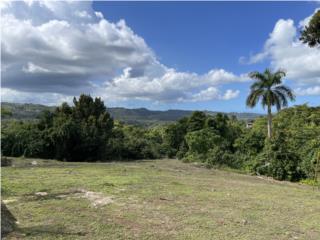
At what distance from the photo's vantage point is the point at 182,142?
120ft

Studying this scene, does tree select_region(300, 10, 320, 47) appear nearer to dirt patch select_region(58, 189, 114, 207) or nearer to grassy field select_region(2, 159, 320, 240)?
grassy field select_region(2, 159, 320, 240)

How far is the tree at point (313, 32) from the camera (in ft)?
36.2

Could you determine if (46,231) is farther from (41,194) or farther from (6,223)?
(41,194)

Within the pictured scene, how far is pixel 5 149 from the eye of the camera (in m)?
25.9

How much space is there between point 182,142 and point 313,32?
2603 centimetres

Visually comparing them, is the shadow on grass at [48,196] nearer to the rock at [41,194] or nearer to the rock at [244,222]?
the rock at [41,194]

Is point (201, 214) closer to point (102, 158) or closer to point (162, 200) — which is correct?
point (162, 200)

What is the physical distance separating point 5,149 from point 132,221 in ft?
74.6

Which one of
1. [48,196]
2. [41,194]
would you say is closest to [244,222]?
[48,196]

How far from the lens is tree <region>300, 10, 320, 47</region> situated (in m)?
11.0

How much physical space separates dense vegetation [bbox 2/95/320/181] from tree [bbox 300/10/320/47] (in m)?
6.99

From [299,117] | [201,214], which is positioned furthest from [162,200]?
[299,117]

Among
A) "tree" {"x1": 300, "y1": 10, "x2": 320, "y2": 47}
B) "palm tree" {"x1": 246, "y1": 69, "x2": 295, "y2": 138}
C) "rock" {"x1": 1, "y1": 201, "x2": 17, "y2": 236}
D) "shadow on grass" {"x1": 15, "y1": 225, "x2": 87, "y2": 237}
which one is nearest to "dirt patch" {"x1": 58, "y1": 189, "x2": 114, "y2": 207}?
"shadow on grass" {"x1": 15, "y1": 225, "x2": 87, "y2": 237}

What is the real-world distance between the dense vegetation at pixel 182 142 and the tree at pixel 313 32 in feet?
22.9
